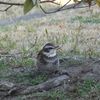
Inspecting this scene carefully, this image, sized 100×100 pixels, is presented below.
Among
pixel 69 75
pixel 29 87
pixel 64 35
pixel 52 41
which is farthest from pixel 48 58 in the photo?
pixel 64 35

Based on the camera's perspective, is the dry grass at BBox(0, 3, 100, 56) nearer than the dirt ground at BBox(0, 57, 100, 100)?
No

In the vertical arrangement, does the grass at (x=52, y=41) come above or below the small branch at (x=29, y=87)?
above

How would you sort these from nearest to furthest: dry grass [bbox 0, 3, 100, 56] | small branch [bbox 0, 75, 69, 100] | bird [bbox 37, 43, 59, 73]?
small branch [bbox 0, 75, 69, 100] < bird [bbox 37, 43, 59, 73] < dry grass [bbox 0, 3, 100, 56]

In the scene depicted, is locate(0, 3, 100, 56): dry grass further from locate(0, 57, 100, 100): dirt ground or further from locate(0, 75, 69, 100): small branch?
locate(0, 75, 69, 100): small branch

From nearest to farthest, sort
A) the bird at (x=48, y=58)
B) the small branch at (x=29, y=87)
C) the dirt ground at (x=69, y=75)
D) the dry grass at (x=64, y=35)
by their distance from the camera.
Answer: the dirt ground at (x=69, y=75), the small branch at (x=29, y=87), the bird at (x=48, y=58), the dry grass at (x=64, y=35)

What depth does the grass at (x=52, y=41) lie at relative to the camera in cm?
406

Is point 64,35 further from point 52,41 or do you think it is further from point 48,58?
point 48,58

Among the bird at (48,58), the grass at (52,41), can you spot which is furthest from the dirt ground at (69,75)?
the bird at (48,58)

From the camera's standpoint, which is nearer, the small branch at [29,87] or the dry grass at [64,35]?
the small branch at [29,87]

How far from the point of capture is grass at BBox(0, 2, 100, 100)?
13.3ft

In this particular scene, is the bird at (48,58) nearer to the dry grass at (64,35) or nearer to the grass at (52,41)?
the grass at (52,41)

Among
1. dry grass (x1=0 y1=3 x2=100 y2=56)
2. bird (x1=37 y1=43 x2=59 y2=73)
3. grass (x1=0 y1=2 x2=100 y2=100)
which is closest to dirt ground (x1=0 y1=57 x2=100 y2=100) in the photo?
grass (x1=0 y1=2 x2=100 y2=100)

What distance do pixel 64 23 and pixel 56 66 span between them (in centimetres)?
521

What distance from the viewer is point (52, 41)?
690cm
